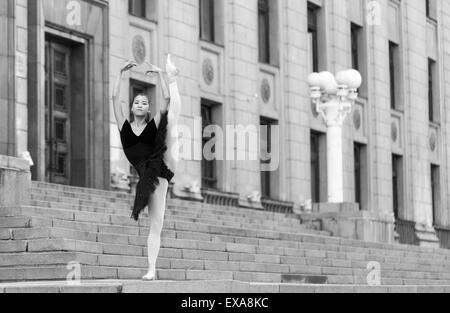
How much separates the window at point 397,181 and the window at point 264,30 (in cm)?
975

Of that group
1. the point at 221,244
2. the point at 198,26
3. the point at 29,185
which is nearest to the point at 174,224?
the point at 221,244

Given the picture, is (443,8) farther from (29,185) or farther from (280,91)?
(29,185)

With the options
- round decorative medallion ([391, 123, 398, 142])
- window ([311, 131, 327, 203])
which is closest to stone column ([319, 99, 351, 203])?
window ([311, 131, 327, 203])

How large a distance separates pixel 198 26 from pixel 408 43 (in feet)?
49.8

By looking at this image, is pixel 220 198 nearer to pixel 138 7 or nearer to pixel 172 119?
pixel 138 7

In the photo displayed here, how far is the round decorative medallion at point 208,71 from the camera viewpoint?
35.5 meters

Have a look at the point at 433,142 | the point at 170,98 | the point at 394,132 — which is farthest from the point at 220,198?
the point at 170,98

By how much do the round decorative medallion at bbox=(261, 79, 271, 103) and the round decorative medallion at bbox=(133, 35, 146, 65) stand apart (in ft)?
21.0

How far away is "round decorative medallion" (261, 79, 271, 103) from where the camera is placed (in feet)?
126

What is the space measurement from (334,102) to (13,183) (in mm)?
11808

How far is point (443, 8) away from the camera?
52.6 metres

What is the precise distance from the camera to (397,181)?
47.8 m

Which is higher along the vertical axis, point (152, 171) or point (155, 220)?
point (152, 171)

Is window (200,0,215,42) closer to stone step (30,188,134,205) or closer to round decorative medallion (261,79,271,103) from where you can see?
round decorative medallion (261,79,271,103)
